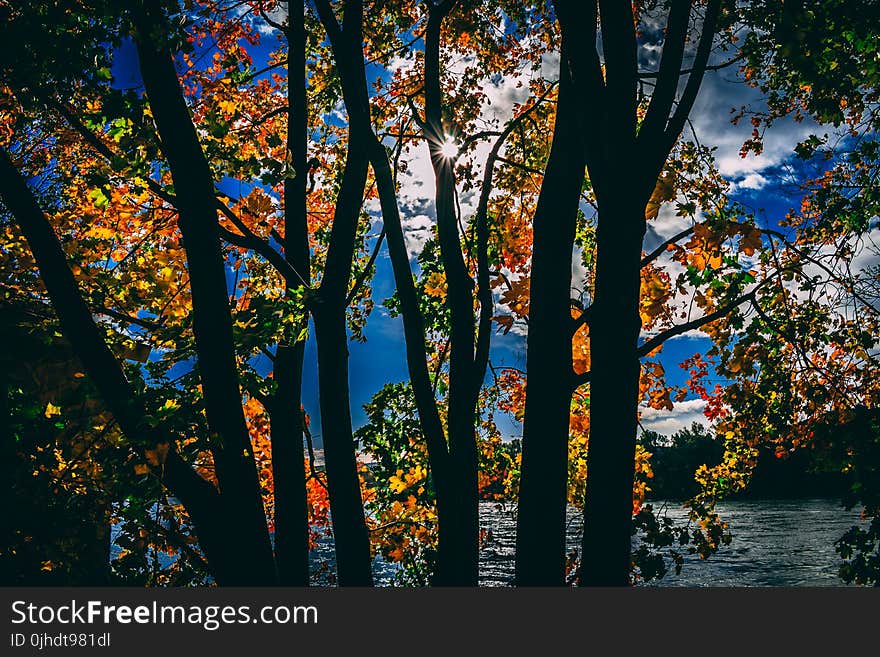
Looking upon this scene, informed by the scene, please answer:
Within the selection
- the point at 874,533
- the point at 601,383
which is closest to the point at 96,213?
the point at 601,383

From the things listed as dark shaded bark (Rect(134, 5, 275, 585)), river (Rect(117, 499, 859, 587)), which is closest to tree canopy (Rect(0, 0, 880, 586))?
dark shaded bark (Rect(134, 5, 275, 585))

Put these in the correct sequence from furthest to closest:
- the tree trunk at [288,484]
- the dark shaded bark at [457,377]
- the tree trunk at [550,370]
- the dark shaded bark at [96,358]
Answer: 1. the tree trunk at [288,484]
2. the dark shaded bark at [457,377]
3. the tree trunk at [550,370]
4. the dark shaded bark at [96,358]

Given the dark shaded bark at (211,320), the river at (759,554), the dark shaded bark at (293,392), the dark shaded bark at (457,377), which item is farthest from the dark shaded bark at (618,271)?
the river at (759,554)

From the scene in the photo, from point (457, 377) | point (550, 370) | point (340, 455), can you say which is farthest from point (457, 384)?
point (550, 370)

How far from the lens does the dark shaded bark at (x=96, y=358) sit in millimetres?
4133

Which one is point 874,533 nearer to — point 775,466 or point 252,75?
point 252,75

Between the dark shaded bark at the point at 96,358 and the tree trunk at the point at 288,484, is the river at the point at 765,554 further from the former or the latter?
the dark shaded bark at the point at 96,358

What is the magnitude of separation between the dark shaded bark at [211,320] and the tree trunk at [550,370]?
2.12m

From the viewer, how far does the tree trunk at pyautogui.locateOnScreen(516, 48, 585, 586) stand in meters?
4.61

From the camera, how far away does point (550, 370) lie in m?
4.73

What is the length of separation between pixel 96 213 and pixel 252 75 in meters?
2.50

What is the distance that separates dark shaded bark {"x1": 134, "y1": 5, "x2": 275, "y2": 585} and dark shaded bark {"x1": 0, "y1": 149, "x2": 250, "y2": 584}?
0.39 feet

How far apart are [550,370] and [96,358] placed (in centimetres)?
351

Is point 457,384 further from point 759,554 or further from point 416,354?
point 759,554
